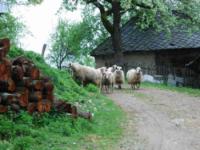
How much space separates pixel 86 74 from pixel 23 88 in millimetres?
13190

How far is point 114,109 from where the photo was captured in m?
18.1

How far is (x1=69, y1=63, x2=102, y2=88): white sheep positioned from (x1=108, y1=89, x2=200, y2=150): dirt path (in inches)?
42.5

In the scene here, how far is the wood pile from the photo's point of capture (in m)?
11.9

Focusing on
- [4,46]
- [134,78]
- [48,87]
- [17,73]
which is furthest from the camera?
[134,78]

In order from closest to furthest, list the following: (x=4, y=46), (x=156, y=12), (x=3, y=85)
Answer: (x=4, y=46) < (x=3, y=85) < (x=156, y=12)

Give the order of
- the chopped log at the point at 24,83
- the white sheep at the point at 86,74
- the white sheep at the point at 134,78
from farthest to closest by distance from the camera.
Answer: the white sheep at the point at 134,78
the white sheep at the point at 86,74
the chopped log at the point at 24,83

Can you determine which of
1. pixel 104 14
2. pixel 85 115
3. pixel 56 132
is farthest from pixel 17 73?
pixel 104 14

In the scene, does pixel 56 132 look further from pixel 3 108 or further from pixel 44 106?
pixel 3 108

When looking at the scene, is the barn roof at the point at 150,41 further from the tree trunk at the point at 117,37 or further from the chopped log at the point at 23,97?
the chopped log at the point at 23,97

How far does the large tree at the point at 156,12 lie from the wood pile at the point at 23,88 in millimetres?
23203

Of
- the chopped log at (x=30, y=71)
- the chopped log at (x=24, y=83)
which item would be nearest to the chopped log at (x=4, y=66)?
the chopped log at (x=24, y=83)

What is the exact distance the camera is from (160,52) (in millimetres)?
40625

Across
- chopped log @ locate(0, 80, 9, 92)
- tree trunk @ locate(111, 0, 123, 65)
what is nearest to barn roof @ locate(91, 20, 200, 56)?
tree trunk @ locate(111, 0, 123, 65)

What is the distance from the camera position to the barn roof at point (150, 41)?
38353 millimetres
